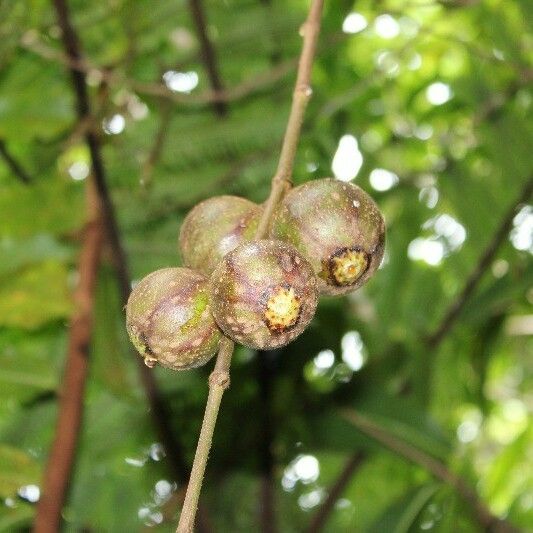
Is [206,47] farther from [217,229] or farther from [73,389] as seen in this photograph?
[217,229]

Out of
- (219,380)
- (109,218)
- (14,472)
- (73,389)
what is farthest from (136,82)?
(219,380)

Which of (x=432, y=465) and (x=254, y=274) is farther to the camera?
(x=432, y=465)

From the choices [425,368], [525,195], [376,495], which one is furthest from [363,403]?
[525,195]

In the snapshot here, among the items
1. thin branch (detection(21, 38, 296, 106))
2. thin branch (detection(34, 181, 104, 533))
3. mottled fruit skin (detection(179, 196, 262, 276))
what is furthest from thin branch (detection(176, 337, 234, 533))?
thin branch (detection(21, 38, 296, 106))

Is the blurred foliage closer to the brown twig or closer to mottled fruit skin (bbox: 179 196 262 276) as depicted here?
the brown twig

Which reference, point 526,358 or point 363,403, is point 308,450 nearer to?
point 363,403

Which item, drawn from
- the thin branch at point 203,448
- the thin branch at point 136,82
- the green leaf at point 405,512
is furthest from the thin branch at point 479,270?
the thin branch at point 203,448

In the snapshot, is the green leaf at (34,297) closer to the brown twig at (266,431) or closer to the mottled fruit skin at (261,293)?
the brown twig at (266,431)
